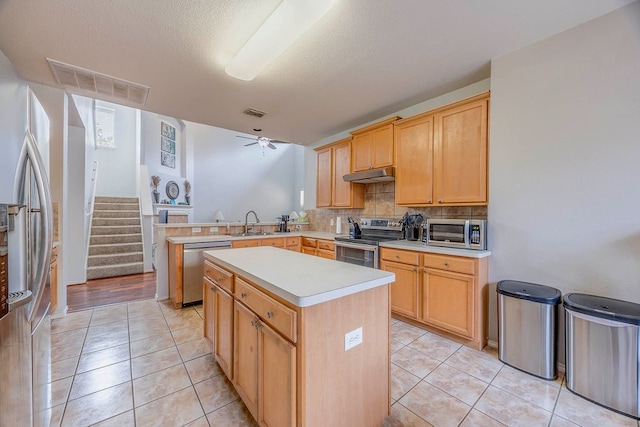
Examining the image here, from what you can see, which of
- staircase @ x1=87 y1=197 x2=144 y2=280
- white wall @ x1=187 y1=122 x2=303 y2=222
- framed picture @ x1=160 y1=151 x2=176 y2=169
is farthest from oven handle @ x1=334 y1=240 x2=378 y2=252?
framed picture @ x1=160 y1=151 x2=176 y2=169

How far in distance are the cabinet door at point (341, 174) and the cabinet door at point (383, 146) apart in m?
0.56

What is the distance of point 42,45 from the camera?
82.6 inches

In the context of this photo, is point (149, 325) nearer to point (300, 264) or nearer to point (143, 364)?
point (143, 364)

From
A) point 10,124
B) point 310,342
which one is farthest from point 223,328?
point 10,124

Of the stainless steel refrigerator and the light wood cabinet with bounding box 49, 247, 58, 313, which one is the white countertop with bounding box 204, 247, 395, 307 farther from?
the light wood cabinet with bounding box 49, 247, 58, 313

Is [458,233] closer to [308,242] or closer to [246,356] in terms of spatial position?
[246,356]

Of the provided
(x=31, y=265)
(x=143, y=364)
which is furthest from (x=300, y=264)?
(x=143, y=364)

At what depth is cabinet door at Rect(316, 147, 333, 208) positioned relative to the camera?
4352mm

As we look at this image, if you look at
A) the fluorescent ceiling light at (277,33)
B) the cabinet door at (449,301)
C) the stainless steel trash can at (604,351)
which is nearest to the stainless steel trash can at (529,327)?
the stainless steel trash can at (604,351)

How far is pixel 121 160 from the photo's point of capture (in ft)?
24.0

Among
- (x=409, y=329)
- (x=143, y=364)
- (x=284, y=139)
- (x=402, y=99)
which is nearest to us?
(x=143, y=364)

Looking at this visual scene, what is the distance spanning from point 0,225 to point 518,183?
124 inches

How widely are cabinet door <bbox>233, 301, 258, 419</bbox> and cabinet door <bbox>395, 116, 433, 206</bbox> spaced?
7.53ft

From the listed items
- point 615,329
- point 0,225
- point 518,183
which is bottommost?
point 615,329
